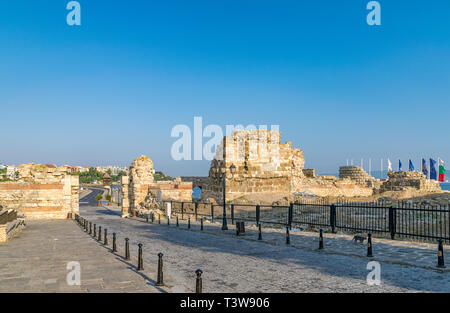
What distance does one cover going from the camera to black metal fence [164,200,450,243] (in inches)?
571

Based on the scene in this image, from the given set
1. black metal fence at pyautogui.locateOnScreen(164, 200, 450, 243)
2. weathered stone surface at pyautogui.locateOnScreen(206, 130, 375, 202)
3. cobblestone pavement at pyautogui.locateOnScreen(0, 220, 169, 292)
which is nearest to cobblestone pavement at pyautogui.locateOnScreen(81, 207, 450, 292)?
cobblestone pavement at pyautogui.locateOnScreen(0, 220, 169, 292)

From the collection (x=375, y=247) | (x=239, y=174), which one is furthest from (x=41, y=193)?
(x=375, y=247)

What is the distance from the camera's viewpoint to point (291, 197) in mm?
27938

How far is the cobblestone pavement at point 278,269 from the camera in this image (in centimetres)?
746

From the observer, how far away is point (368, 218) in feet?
61.5

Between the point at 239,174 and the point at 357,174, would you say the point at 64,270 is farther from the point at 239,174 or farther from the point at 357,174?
Result: the point at 357,174

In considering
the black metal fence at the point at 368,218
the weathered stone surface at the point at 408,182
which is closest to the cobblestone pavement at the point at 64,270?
the black metal fence at the point at 368,218

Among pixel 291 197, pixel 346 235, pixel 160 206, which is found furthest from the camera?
pixel 160 206

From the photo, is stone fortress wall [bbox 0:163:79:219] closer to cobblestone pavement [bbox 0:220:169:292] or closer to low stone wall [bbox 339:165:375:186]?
cobblestone pavement [bbox 0:220:169:292]

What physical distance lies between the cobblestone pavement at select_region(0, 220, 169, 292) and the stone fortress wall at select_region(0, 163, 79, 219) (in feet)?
47.2
